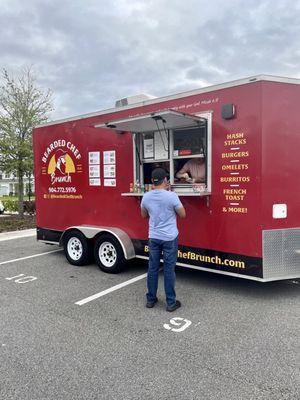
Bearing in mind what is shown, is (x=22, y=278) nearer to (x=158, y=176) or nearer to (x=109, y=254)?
(x=109, y=254)

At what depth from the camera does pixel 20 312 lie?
438 centimetres

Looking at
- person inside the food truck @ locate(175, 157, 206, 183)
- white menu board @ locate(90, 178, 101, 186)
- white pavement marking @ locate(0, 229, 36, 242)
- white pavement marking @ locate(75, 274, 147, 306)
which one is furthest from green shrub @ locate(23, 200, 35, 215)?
person inside the food truck @ locate(175, 157, 206, 183)

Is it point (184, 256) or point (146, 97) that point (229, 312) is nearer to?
point (184, 256)

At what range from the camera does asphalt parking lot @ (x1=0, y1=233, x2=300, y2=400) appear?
2789mm

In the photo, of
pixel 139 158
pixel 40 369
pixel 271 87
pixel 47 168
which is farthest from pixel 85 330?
pixel 47 168

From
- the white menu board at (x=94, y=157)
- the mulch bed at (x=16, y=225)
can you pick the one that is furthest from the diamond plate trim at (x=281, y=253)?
the mulch bed at (x=16, y=225)

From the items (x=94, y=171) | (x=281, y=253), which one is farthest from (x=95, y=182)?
(x=281, y=253)

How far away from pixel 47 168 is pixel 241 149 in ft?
14.5

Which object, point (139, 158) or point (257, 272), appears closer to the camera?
point (257, 272)

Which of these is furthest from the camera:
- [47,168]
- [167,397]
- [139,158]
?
[47,168]

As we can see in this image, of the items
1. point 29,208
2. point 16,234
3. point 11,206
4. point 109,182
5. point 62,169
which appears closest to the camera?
point 109,182

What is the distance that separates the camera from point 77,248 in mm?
6730

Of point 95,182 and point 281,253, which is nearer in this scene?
point 281,253

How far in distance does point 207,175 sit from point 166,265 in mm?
1483
